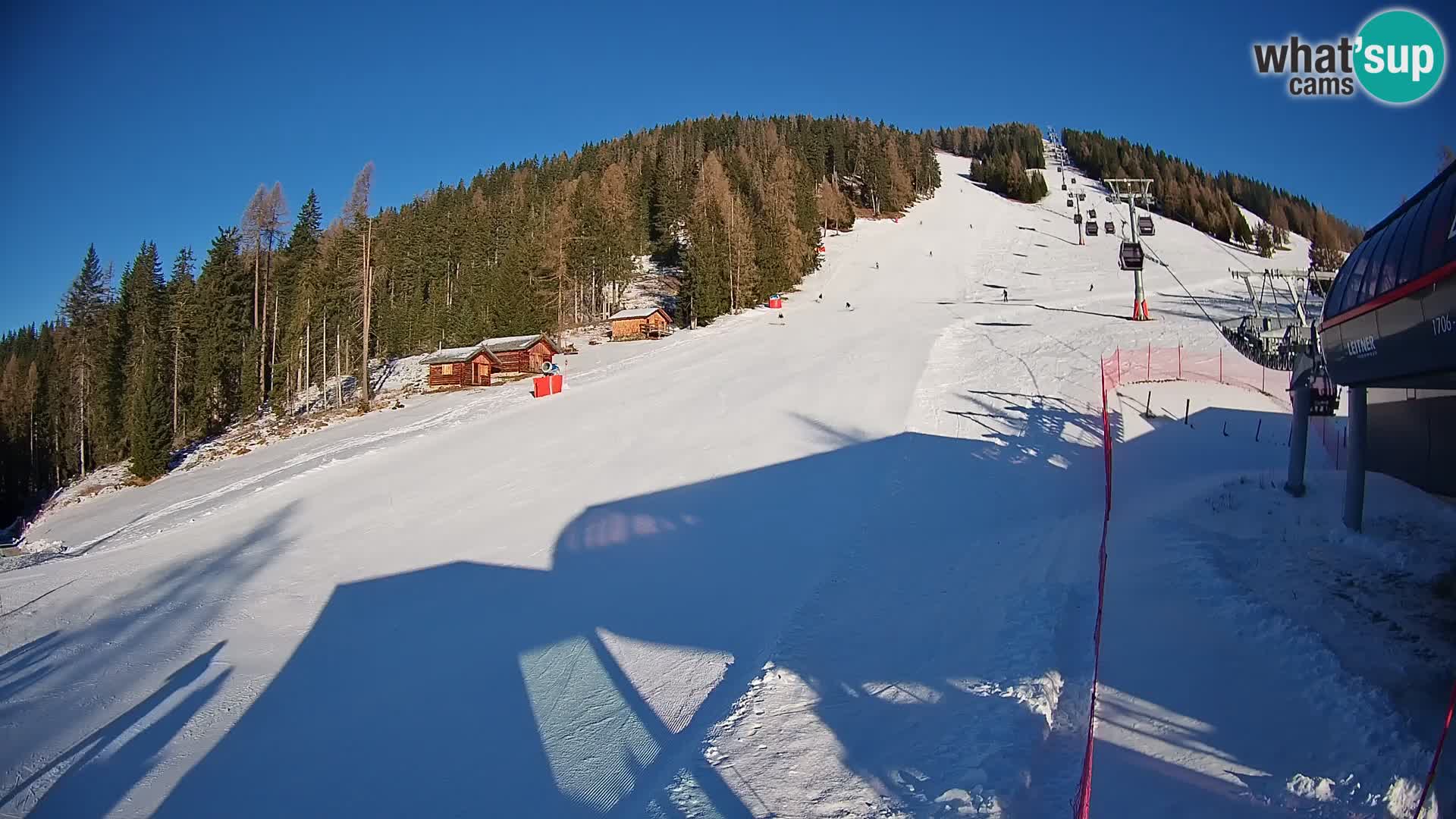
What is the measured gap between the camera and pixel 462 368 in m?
40.8

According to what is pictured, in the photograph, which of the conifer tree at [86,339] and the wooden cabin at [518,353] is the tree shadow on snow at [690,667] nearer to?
the wooden cabin at [518,353]

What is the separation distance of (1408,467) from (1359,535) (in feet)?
13.2

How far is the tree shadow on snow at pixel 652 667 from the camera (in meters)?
6.07

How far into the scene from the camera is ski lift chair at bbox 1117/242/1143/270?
32.8 metres

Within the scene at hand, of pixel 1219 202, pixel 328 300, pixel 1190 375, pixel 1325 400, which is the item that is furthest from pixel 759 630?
pixel 1219 202

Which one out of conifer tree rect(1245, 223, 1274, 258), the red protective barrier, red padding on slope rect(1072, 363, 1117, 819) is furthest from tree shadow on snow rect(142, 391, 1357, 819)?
conifer tree rect(1245, 223, 1274, 258)

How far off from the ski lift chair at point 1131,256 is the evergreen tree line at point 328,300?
28.0m

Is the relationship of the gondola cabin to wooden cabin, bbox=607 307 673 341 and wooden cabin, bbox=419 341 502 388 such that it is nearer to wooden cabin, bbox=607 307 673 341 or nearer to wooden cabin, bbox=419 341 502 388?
wooden cabin, bbox=419 341 502 388

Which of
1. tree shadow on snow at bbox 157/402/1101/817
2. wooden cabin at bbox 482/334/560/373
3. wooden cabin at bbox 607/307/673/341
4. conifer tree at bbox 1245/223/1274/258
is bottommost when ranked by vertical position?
tree shadow on snow at bbox 157/402/1101/817

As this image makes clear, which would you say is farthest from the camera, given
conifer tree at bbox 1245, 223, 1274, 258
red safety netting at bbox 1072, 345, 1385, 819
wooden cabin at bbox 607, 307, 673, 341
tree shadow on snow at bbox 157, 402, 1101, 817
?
conifer tree at bbox 1245, 223, 1274, 258

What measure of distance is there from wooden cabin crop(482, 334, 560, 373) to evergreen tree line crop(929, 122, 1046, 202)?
3581 inches

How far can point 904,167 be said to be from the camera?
109562mm

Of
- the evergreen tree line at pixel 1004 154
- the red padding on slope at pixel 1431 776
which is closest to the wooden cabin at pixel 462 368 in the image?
the red padding on slope at pixel 1431 776

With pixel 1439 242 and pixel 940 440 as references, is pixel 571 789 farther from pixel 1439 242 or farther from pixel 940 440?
pixel 940 440
